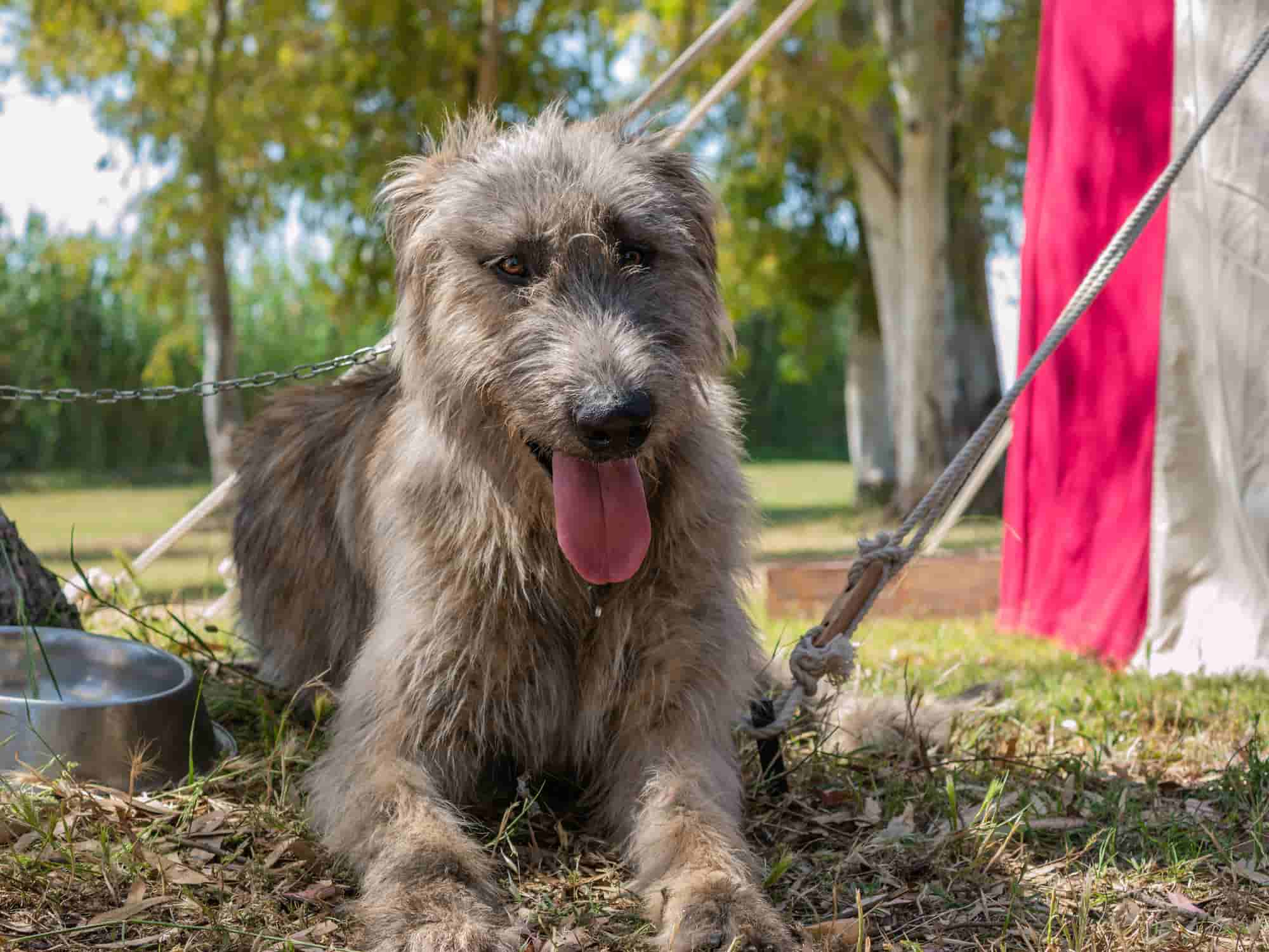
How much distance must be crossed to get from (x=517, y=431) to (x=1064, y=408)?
3963mm

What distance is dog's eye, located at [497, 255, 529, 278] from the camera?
3.20 meters

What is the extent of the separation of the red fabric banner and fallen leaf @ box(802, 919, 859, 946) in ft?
9.90

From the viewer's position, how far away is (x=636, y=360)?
2934mm

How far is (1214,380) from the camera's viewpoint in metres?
5.30

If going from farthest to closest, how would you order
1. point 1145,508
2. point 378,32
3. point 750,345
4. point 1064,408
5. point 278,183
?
point 750,345
point 278,183
point 378,32
point 1064,408
point 1145,508

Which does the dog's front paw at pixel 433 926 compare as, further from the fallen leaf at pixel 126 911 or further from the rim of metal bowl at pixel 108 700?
the rim of metal bowl at pixel 108 700

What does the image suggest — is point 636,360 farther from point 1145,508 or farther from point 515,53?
point 515,53

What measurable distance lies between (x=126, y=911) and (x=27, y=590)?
1.84 m

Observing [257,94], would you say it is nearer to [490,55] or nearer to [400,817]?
[490,55]

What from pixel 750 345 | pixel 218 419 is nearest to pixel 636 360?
pixel 218 419

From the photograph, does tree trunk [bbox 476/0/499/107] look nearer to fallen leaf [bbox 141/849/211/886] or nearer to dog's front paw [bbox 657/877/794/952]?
fallen leaf [bbox 141/849/211/886]

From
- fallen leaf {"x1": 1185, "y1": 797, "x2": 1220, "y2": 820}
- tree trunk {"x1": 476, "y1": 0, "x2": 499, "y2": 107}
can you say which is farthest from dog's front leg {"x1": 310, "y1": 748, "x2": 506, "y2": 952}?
tree trunk {"x1": 476, "y1": 0, "x2": 499, "y2": 107}

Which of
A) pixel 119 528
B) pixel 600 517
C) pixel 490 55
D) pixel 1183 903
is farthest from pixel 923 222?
pixel 119 528

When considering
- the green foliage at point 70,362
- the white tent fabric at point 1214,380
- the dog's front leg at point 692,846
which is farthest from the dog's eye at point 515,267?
the green foliage at point 70,362
